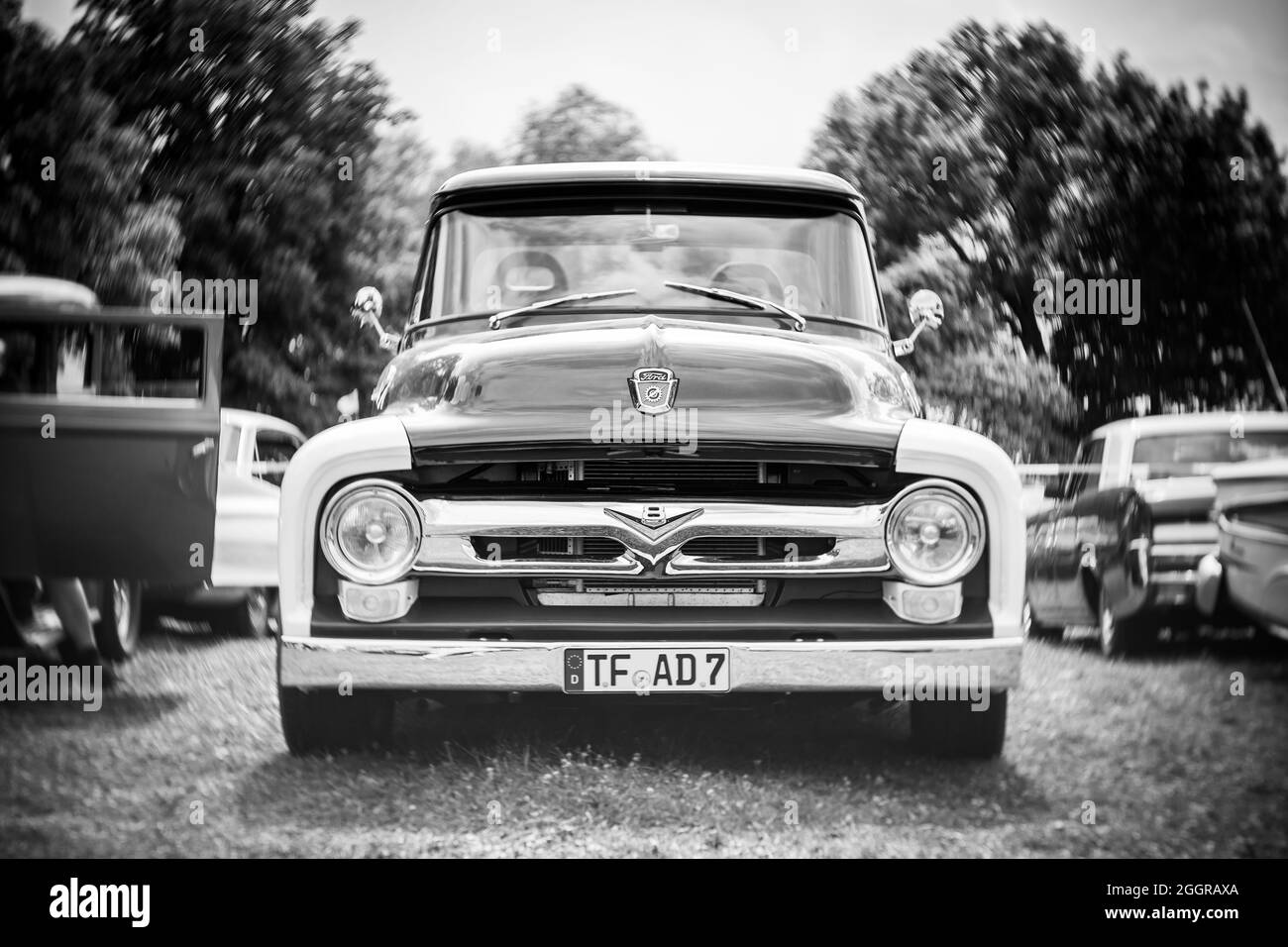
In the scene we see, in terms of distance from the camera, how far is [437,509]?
A: 380cm

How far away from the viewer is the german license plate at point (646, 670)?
3.68 meters

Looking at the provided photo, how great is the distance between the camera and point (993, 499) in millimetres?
3842

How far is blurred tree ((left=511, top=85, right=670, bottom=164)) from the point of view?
10352 millimetres

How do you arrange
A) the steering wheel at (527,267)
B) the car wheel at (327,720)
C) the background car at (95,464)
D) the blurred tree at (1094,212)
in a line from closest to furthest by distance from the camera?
the car wheel at (327,720), the steering wheel at (527,267), the background car at (95,464), the blurred tree at (1094,212)

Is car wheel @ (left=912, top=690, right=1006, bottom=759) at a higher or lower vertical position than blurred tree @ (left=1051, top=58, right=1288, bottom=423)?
lower

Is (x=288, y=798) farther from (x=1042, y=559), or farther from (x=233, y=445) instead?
(x=1042, y=559)

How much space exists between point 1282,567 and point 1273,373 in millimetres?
2783

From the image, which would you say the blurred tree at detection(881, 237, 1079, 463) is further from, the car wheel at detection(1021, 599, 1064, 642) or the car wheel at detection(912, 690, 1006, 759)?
the car wheel at detection(912, 690, 1006, 759)

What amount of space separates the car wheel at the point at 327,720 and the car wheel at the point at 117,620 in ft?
7.56

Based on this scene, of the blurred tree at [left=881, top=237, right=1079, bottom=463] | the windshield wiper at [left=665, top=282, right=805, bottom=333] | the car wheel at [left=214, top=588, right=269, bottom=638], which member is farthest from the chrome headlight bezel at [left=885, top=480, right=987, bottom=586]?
the blurred tree at [left=881, top=237, right=1079, bottom=463]

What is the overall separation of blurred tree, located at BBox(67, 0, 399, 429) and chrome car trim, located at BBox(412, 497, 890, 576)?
4.45m

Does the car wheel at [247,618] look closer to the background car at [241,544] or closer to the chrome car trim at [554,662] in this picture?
the background car at [241,544]

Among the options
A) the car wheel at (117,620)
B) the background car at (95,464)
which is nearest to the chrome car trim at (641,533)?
the background car at (95,464)
